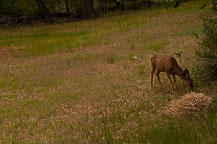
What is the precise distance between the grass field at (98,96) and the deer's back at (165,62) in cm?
68

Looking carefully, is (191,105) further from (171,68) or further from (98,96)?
(98,96)

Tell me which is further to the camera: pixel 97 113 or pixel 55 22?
pixel 55 22

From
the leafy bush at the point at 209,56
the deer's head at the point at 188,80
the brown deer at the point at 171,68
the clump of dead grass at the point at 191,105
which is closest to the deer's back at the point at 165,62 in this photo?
the brown deer at the point at 171,68

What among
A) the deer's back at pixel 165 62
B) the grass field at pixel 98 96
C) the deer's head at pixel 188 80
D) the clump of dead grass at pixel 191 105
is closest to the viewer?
the grass field at pixel 98 96

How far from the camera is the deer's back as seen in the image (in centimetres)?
880

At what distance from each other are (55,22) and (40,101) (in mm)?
29874

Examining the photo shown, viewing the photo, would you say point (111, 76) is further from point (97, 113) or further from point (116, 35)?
point (116, 35)

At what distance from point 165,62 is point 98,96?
2287 mm

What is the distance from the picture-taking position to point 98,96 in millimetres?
10039

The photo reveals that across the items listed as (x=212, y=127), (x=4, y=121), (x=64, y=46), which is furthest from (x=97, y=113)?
(x=64, y=46)

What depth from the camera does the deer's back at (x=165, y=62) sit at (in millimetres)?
8805

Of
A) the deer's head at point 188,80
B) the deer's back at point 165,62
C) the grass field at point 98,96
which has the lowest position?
the grass field at point 98,96

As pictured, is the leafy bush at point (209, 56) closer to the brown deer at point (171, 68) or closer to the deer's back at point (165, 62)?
the brown deer at point (171, 68)

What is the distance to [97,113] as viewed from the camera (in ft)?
27.6
